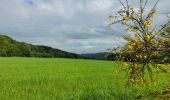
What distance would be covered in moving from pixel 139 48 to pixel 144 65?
0.34 metres

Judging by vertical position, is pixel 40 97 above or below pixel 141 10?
below

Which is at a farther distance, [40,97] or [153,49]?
[40,97]

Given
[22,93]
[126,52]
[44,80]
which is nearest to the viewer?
[126,52]

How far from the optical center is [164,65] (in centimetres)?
699

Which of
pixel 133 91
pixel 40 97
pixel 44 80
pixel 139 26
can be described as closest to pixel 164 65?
pixel 139 26

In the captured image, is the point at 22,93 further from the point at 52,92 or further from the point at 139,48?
the point at 139,48

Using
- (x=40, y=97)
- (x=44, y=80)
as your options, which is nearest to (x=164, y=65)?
(x=40, y=97)

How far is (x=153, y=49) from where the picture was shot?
686cm

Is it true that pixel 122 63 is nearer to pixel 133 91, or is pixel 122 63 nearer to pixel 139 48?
pixel 139 48

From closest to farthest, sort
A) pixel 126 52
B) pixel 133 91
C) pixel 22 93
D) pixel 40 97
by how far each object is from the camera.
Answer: pixel 126 52
pixel 40 97
pixel 22 93
pixel 133 91

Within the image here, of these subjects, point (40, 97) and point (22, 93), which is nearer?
point (40, 97)

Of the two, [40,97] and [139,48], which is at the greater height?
[139,48]

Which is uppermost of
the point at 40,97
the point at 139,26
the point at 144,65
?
the point at 139,26

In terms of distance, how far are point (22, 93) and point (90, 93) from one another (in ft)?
6.53
